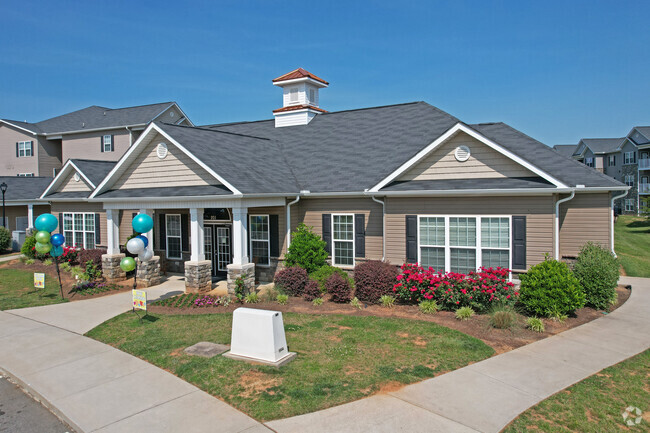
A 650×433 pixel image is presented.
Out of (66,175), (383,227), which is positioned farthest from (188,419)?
(66,175)

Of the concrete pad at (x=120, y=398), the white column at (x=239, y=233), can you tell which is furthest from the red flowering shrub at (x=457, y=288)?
the concrete pad at (x=120, y=398)

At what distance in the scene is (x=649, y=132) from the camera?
48688mm

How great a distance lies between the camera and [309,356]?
8773 mm

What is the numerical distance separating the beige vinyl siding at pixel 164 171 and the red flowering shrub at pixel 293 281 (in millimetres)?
3648

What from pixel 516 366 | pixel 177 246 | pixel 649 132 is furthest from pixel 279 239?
pixel 649 132

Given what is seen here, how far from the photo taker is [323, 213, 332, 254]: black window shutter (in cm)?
1605

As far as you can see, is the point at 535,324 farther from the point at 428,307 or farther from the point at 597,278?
the point at 597,278

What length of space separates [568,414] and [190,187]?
40.0 feet

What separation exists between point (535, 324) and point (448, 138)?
556 centimetres

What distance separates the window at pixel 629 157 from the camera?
51531 mm

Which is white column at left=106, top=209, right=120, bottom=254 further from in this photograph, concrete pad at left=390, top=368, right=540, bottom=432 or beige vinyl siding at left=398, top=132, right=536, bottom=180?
concrete pad at left=390, top=368, right=540, bottom=432

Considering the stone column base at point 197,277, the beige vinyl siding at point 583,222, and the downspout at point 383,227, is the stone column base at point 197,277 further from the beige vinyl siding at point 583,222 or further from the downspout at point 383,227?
the beige vinyl siding at point 583,222

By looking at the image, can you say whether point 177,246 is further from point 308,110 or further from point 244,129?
point 308,110

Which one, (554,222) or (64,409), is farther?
(554,222)
